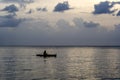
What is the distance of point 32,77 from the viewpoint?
66.2m

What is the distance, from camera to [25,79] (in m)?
63.1

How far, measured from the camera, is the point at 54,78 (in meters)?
65.6

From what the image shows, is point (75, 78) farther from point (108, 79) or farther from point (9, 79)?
point (9, 79)

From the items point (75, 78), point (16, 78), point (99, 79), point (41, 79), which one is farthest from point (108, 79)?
point (16, 78)

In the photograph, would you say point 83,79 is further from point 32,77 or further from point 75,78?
point 32,77

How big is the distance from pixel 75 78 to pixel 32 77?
8305 mm

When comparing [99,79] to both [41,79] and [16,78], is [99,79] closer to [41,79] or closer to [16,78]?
[41,79]

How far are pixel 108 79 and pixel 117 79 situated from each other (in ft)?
5.62

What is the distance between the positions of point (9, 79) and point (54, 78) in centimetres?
858

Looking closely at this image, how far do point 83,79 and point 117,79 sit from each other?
247 inches

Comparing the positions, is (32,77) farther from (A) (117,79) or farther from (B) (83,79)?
(A) (117,79)

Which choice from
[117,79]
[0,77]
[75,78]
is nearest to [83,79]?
[75,78]

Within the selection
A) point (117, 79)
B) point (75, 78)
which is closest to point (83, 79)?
point (75, 78)

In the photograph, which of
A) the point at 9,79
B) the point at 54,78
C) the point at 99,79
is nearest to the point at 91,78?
the point at 99,79
